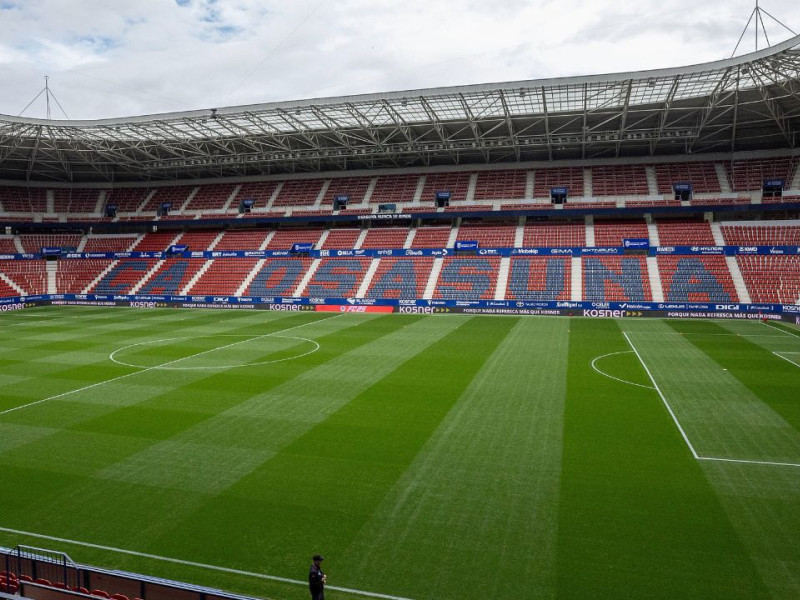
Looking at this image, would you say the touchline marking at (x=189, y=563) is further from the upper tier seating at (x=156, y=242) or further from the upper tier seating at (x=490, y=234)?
the upper tier seating at (x=156, y=242)

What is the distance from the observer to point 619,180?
5078 cm

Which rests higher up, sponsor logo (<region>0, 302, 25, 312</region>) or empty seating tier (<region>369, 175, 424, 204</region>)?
empty seating tier (<region>369, 175, 424, 204</region>)

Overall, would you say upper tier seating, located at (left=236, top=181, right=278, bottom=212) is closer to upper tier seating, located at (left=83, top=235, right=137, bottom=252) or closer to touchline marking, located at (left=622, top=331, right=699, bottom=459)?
upper tier seating, located at (left=83, top=235, right=137, bottom=252)

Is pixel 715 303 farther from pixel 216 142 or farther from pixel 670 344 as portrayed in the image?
pixel 216 142

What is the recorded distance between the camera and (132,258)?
57.9 m

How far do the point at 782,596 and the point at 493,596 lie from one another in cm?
411

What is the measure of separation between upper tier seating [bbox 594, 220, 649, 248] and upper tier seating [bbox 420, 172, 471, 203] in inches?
507

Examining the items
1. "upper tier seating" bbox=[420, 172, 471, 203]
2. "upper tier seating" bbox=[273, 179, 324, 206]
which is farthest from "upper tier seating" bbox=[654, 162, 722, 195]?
"upper tier seating" bbox=[273, 179, 324, 206]

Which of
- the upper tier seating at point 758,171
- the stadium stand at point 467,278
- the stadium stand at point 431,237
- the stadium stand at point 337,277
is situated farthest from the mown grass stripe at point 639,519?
the upper tier seating at point 758,171

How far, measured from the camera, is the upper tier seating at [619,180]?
163 ft

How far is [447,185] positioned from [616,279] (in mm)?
19666

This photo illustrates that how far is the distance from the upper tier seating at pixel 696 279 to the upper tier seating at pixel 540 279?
707 centimetres

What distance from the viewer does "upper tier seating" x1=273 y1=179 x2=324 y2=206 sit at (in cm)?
5797

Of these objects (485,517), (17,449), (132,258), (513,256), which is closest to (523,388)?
(485,517)
